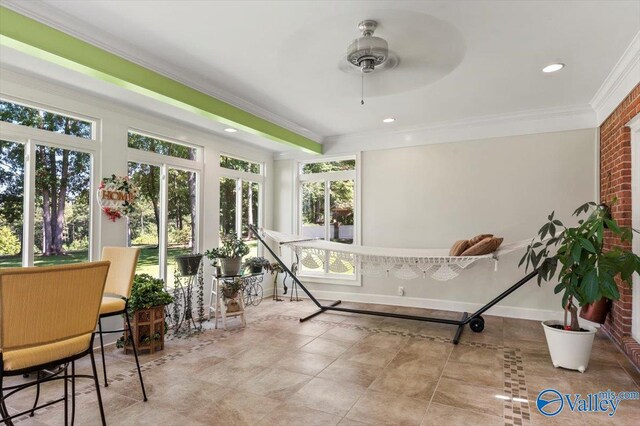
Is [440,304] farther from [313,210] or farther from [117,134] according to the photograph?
[117,134]

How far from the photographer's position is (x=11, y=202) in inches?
114

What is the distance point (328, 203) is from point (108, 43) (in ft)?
12.2

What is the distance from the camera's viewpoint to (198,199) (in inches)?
182

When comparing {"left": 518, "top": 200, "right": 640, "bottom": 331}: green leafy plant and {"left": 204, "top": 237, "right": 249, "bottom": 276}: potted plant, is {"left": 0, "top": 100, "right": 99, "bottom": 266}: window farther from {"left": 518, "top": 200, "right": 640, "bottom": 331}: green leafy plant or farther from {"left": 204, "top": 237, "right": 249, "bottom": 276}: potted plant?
{"left": 518, "top": 200, "right": 640, "bottom": 331}: green leafy plant

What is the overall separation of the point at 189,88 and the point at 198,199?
5.71 feet

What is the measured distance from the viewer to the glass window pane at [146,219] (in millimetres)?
3852

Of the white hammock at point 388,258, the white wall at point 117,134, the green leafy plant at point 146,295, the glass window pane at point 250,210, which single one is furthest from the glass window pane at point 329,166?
the green leafy plant at point 146,295

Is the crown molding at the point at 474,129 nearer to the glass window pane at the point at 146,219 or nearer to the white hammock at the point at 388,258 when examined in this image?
the white hammock at the point at 388,258

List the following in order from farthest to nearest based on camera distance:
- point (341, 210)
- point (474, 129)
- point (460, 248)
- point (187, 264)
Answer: point (341, 210)
point (474, 129)
point (187, 264)
point (460, 248)

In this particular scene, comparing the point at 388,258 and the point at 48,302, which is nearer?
the point at 48,302

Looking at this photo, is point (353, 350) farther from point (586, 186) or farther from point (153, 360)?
point (586, 186)


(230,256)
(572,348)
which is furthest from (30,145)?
(572,348)

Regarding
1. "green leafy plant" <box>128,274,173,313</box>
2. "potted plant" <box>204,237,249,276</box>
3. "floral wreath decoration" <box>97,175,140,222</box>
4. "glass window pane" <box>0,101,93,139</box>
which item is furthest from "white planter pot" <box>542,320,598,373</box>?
"glass window pane" <box>0,101,93,139</box>

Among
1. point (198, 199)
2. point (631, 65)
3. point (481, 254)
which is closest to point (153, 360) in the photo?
point (198, 199)
